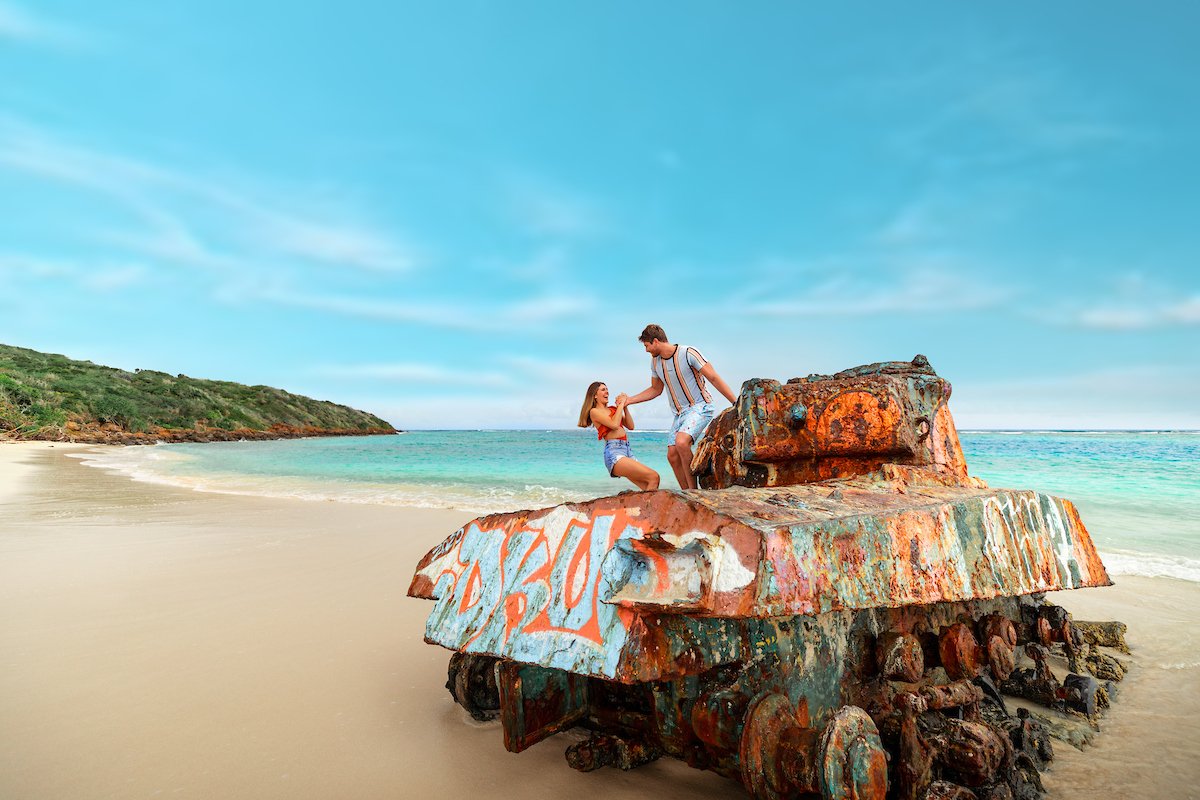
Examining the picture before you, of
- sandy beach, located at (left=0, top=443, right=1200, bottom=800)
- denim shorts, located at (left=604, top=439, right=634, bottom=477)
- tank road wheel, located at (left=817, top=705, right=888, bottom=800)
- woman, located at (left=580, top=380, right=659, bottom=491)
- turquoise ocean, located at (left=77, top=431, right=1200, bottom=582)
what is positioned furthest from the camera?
turquoise ocean, located at (left=77, top=431, right=1200, bottom=582)

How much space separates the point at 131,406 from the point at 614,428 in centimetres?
5090

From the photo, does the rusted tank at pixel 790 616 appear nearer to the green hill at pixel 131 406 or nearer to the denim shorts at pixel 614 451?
the denim shorts at pixel 614 451

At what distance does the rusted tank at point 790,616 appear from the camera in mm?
1906

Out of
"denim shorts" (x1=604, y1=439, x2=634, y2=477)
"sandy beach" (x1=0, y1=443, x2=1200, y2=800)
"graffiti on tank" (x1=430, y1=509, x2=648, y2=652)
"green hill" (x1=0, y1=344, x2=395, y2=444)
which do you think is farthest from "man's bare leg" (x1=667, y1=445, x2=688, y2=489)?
"green hill" (x1=0, y1=344, x2=395, y2=444)

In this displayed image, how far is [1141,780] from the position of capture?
254 centimetres

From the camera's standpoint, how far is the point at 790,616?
2117mm

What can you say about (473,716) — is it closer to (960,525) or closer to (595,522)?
(595,522)

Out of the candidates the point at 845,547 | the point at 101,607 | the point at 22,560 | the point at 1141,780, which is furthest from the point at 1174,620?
the point at 22,560

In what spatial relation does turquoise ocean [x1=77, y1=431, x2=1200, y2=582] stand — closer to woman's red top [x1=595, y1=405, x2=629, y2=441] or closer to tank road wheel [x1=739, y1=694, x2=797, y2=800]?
woman's red top [x1=595, y1=405, x2=629, y2=441]

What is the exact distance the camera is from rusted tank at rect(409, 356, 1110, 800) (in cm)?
191

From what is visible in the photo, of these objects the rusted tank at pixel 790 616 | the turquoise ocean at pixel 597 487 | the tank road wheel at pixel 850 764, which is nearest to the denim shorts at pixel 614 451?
the rusted tank at pixel 790 616

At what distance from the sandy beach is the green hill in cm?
3227

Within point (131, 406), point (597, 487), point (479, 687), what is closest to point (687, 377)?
point (479, 687)

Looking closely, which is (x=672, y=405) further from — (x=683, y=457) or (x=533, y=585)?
(x=533, y=585)
